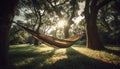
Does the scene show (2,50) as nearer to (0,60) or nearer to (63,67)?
(0,60)

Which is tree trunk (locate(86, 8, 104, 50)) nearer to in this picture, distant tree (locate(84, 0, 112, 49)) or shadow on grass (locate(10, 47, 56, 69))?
distant tree (locate(84, 0, 112, 49))

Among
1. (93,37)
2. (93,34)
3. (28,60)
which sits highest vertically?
(93,34)

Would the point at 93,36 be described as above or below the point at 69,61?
above

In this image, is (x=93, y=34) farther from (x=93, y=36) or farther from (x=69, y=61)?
(x=69, y=61)

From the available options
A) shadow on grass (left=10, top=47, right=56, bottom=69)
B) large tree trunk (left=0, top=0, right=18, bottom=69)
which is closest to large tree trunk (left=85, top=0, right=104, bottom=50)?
shadow on grass (left=10, top=47, right=56, bottom=69)

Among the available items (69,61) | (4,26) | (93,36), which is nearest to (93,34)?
(93,36)

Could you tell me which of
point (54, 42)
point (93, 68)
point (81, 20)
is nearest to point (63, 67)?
point (93, 68)

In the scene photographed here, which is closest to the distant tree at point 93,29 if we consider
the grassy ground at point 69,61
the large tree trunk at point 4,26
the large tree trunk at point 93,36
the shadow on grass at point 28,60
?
the large tree trunk at point 93,36

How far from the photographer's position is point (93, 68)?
422cm

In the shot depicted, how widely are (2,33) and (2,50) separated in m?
0.53

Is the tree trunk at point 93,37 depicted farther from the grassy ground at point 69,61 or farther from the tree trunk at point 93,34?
the grassy ground at point 69,61

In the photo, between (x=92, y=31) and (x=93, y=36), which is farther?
(x=92, y=31)

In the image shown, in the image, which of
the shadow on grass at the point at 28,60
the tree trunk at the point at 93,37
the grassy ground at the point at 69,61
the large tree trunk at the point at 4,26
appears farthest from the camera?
the tree trunk at the point at 93,37

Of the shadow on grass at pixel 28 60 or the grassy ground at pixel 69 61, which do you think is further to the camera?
the shadow on grass at pixel 28 60
